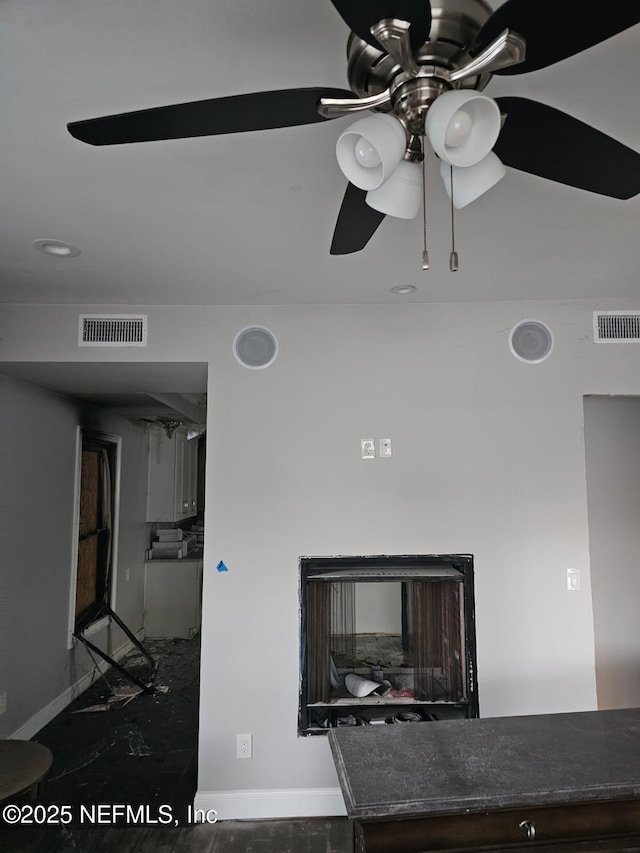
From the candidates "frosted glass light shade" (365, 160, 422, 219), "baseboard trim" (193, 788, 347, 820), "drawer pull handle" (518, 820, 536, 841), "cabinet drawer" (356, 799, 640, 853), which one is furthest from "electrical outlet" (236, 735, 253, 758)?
"frosted glass light shade" (365, 160, 422, 219)

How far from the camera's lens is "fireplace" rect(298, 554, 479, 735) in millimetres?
2947

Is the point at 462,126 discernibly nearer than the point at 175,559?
Yes

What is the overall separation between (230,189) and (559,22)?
1268mm

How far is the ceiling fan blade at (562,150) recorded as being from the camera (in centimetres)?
111

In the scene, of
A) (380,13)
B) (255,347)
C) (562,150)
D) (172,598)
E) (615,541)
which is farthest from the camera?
(172,598)

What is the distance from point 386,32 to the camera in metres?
0.88

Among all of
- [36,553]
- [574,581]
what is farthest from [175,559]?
[574,581]

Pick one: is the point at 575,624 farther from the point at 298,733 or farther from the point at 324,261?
the point at 324,261

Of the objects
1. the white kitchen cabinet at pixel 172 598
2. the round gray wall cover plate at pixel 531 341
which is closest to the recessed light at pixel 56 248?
the round gray wall cover plate at pixel 531 341

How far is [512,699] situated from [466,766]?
1.56 meters

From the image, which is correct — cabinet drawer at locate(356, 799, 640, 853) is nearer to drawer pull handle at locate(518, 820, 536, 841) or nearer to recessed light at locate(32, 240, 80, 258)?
drawer pull handle at locate(518, 820, 536, 841)

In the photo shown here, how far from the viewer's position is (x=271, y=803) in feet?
9.36

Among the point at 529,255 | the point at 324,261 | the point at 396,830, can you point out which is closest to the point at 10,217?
the point at 324,261

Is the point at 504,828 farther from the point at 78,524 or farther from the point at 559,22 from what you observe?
the point at 78,524
